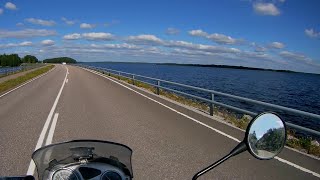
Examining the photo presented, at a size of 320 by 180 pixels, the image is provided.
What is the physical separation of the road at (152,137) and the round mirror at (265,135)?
3335 millimetres

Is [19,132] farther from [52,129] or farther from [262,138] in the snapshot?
[262,138]

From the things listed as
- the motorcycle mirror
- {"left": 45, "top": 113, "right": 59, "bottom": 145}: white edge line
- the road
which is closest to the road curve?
the road

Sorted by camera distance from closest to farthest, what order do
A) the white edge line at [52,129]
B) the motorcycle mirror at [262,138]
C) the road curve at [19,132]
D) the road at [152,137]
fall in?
the motorcycle mirror at [262,138] → the road at [152,137] → the road curve at [19,132] → the white edge line at [52,129]

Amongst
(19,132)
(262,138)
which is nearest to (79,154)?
(262,138)

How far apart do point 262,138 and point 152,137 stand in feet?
22.7

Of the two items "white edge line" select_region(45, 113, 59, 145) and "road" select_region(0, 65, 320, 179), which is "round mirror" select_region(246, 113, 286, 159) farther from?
"white edge line" select_region(45, 113, 59, 145)

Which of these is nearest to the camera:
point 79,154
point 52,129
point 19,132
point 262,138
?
point 262,138

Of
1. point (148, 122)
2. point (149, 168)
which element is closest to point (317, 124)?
point (148, 122)

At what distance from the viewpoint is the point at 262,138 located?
116 inches

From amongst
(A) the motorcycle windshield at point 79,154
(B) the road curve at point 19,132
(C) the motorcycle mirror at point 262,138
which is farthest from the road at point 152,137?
(C) the motorcycle mirror at point 262,138

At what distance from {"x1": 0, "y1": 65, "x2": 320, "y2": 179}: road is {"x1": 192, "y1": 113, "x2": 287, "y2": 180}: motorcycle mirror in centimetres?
333

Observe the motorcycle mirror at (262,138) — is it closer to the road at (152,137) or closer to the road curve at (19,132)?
the road at (152,137)

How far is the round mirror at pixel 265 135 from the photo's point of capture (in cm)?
287

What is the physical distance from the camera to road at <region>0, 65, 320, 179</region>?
680 cm
